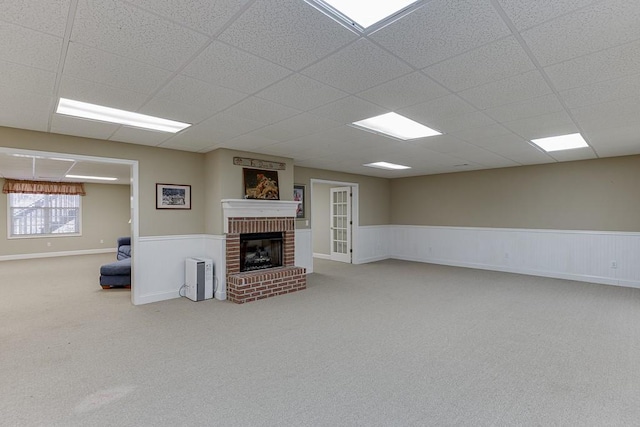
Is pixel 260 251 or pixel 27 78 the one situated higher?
pixel 27 78

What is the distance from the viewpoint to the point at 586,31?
181cm

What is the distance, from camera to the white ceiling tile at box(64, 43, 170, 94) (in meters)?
2.10

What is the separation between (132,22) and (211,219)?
12.0 ft

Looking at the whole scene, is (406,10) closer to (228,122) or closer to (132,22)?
(132,22)

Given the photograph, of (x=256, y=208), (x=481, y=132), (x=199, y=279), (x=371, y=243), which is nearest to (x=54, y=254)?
(x=199, y=279)

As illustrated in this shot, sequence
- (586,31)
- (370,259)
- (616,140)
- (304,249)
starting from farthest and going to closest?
(370,259), (304,249), (616,140), (586,31)

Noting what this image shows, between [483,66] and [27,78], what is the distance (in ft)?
11.1

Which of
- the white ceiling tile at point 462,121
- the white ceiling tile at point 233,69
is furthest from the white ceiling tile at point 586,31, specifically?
the white ceiling tile at point 233,69

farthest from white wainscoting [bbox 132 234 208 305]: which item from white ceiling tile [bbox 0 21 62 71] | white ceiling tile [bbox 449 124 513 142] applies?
white ceiling tile [bbox 449 124 513 142]

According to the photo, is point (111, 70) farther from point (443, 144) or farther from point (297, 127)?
point (443, 144)

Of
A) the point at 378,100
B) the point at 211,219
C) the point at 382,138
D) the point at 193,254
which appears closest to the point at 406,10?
the point at 378,100

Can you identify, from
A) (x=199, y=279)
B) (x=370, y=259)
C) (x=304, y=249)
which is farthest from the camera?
(x=370, y=259)

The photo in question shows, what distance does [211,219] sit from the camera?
5148mm

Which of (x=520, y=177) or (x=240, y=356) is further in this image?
(x=520, y=177)
